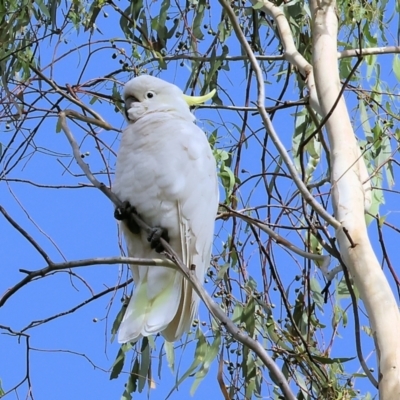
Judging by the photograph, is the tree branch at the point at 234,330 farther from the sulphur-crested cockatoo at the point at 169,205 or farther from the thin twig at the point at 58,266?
the sulphur-crested cockatoo at the point at 169,205

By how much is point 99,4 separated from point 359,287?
3.74ft

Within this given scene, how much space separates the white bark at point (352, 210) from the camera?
199cm

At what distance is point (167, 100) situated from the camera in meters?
2.68

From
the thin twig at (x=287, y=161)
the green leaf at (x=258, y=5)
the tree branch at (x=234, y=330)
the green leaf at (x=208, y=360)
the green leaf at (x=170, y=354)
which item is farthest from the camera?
the green leaf at (x=170, y=354)

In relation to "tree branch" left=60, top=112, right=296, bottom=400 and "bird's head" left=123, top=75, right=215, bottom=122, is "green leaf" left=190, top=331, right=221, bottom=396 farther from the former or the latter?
"bird's head" left=123, top=75, right=215, bottom=122

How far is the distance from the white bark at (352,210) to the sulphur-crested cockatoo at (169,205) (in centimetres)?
37

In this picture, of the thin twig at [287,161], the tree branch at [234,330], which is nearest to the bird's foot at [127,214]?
the tree branch at [234,330]

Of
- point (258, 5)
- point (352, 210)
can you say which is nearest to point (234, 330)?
point (352, 210)

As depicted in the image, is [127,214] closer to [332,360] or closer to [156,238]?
[156,238]

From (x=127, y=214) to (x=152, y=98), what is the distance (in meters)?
0.42

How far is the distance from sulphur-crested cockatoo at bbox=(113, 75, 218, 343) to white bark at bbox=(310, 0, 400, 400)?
37cm

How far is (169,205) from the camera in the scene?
8.06ft

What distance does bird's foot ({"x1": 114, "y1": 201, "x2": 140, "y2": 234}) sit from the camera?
2.44 metres

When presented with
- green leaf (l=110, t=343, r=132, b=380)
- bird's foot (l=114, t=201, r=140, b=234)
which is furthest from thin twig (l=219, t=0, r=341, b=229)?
green leaf (l=110, t=343, r=132, b=380)
